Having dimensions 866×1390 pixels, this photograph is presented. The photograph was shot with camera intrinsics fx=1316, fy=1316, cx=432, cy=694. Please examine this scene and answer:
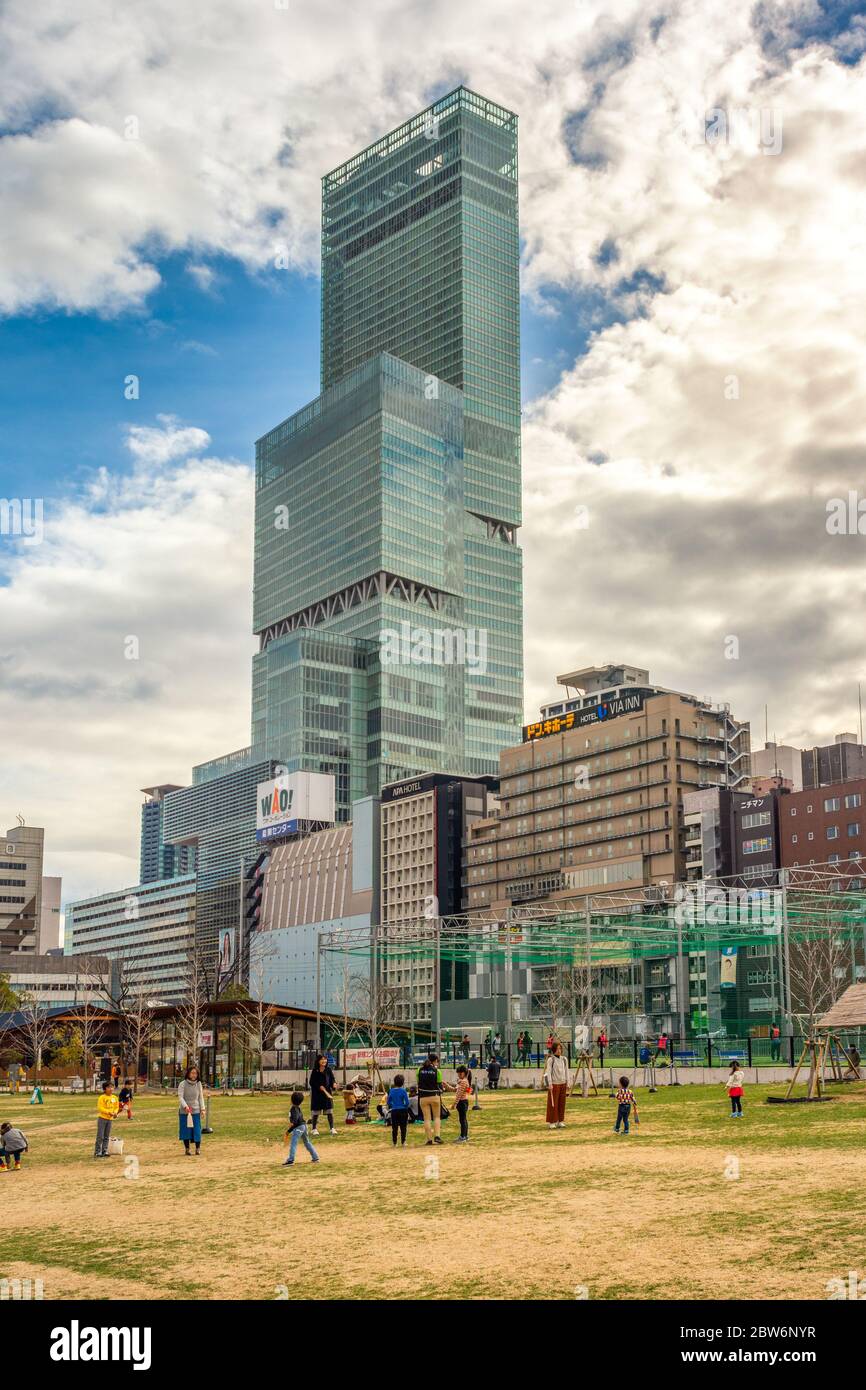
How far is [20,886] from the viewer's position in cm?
18850

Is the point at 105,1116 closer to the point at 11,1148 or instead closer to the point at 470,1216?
the point at 11,1148

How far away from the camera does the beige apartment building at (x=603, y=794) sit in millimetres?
139875

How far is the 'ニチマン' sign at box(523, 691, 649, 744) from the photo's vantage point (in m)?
148

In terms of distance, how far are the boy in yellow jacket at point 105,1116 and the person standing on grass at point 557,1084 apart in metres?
10.0

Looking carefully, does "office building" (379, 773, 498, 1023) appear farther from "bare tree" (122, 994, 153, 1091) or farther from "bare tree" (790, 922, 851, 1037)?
"bare tree" (122, 994, 153, 1091)

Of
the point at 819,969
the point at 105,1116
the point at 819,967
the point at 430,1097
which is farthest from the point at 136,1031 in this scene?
the point at 819,967

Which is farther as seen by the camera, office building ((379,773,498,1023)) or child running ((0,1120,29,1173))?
office building ((379,773,498,1023))

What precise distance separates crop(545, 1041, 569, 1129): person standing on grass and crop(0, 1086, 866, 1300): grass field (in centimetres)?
77

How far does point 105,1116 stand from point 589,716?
4997 inches

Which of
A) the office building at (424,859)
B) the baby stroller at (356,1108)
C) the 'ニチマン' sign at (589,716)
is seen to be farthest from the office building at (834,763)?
the baby stroller at (356,1108)

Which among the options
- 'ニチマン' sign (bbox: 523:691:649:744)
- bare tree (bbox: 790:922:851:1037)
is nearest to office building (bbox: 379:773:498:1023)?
'ニチマン' sign (bbox: 523:691:649:744)

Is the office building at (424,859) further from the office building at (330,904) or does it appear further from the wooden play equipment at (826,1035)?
the wooden play equipment at (826,1035)
